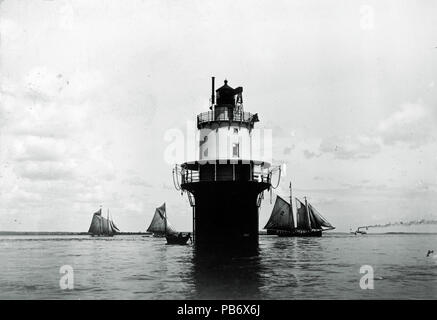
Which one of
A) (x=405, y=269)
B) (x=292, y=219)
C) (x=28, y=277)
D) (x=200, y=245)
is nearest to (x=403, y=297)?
(x=405, y=269)

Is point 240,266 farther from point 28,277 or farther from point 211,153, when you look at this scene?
point 28,277

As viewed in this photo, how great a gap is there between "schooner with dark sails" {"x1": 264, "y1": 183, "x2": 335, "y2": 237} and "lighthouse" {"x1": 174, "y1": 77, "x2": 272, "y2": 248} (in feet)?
237

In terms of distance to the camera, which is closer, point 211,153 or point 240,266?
point 240,266

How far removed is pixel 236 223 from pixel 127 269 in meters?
8.08

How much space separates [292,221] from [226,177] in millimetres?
79844

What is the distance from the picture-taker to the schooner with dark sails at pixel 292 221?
111 metres

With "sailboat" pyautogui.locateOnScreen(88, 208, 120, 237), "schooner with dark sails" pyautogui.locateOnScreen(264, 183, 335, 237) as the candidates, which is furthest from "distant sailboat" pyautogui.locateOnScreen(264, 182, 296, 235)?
"sailboat" pyautogui.locateOnScreen(88, 208, 120, 237)

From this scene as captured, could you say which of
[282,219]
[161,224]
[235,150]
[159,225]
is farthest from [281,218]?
[235,150]

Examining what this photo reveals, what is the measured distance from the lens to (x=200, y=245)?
3516 cm

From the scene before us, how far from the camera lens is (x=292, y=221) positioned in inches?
4429

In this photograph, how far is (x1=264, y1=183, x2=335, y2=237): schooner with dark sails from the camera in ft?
364

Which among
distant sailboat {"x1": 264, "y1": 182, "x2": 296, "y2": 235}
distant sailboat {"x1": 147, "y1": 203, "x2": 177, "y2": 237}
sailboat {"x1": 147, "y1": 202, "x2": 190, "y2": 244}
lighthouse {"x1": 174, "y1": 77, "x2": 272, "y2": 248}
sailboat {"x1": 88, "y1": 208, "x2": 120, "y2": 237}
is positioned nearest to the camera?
lighthouse {"x1": 174, "y1": 77, "x2": 272, "y2": 248}

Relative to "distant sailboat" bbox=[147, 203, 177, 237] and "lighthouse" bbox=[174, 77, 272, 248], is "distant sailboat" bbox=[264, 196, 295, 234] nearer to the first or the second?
"distant sailboat" bbox=[147, 203, 177, 237]

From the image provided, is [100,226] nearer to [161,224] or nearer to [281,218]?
[161,224]
